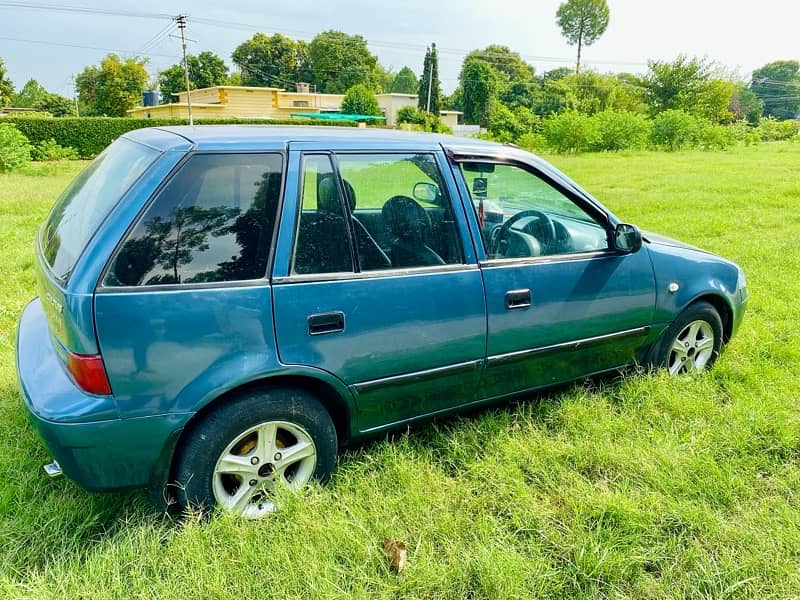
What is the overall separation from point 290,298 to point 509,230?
54.0 inches

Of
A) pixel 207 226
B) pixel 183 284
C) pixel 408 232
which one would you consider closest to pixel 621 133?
pixel 408 232

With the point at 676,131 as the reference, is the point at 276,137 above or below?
below

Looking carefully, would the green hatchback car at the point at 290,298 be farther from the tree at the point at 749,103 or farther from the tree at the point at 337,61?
the tree at the point at 749,103

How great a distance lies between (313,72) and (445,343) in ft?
276

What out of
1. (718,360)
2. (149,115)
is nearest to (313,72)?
(149,115)

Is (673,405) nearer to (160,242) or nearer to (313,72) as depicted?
(160,242)

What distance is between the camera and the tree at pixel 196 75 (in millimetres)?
62969

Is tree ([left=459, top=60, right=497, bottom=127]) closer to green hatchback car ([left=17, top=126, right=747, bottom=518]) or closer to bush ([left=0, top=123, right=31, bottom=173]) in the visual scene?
bush ([left=0, top=123, right=31, bottom=173])

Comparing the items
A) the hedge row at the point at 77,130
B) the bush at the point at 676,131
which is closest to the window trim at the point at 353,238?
the hedge row at the point at 77,130

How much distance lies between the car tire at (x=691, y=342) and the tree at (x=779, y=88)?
91.4 m

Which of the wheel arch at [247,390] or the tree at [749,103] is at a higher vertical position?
the tree at [749,103]

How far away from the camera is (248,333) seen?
2242mm

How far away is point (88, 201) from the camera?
8.02ft

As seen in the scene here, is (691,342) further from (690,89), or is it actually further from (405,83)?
(405,83)
